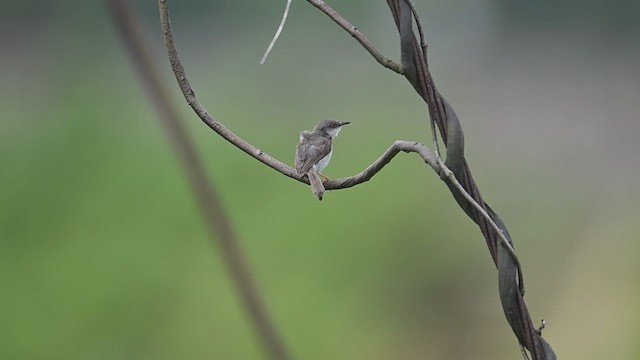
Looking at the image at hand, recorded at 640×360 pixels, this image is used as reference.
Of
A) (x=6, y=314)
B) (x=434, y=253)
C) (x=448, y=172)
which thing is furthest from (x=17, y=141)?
(x=448, y=172)

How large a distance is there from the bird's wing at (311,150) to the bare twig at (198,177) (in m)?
0.55

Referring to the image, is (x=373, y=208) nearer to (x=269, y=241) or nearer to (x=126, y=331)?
(x=269, y=241)

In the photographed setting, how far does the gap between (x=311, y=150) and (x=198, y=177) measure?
2.24 ft

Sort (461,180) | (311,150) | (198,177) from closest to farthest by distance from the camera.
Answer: (198,177) < (461,180) < (311,150)

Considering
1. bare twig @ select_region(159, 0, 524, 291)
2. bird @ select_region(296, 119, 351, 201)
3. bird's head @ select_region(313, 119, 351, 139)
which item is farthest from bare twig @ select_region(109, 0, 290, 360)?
bird's head @ select_region(313, 119, 351, 139)

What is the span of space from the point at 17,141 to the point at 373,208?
28.1 inches

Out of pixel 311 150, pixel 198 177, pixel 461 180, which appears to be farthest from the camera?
pixel 311 150

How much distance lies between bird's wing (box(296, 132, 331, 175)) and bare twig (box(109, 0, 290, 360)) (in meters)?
0.55

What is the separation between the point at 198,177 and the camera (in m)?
0.25

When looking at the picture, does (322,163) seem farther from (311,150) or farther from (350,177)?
(350,177)

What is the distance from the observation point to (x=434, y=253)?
1.59 metres

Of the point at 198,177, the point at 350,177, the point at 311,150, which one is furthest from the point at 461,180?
the point at 311,150

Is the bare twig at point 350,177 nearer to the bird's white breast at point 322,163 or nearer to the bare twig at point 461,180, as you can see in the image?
the bare twig at point 461,180

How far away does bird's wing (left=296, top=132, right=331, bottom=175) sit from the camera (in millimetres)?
872
